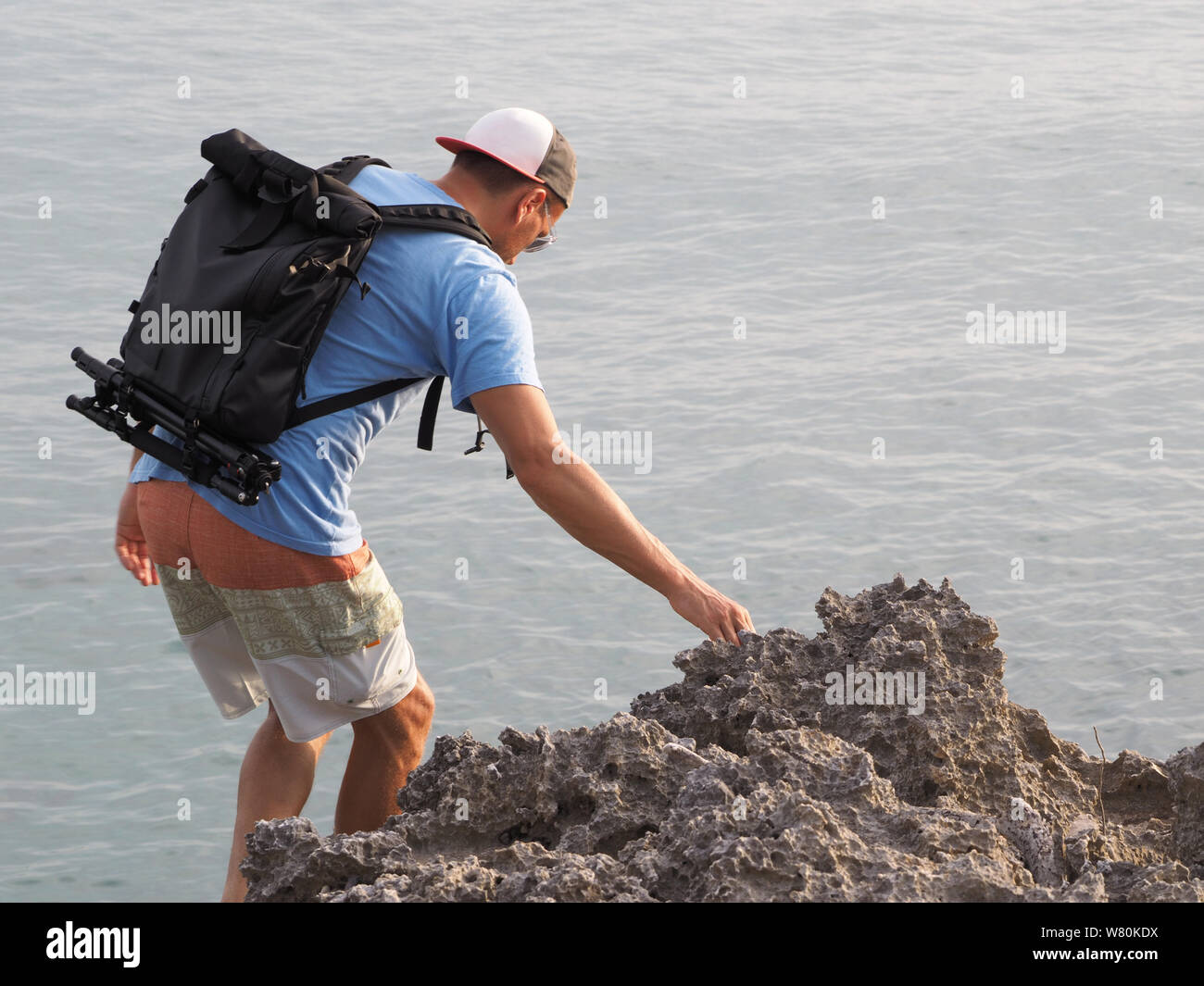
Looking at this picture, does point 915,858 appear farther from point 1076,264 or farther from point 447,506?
point 1076,264

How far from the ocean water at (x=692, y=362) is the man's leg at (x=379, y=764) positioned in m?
1.46

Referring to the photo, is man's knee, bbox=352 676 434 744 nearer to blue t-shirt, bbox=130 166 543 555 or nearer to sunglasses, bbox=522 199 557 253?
blue t-shirt, bbox=130 166 543 555

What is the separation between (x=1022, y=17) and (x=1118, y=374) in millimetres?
11528

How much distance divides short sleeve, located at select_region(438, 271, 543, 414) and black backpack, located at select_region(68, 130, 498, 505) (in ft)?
0.63

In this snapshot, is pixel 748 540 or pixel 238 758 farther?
pixel 748 540

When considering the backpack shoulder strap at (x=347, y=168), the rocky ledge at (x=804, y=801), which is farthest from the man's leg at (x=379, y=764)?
the backpack shoulder strap at (x=347, y=168)

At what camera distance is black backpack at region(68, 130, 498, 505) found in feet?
11.3

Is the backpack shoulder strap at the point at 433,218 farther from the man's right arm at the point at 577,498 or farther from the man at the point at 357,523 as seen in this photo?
the man's right arm at the point at 577,498

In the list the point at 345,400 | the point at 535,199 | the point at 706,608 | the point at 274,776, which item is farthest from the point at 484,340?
the point at 274,776

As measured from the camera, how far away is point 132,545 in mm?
4293

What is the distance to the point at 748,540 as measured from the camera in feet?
25.1

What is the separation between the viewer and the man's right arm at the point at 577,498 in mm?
3459

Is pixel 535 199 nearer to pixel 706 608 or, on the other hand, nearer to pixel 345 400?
pixel 345 400
